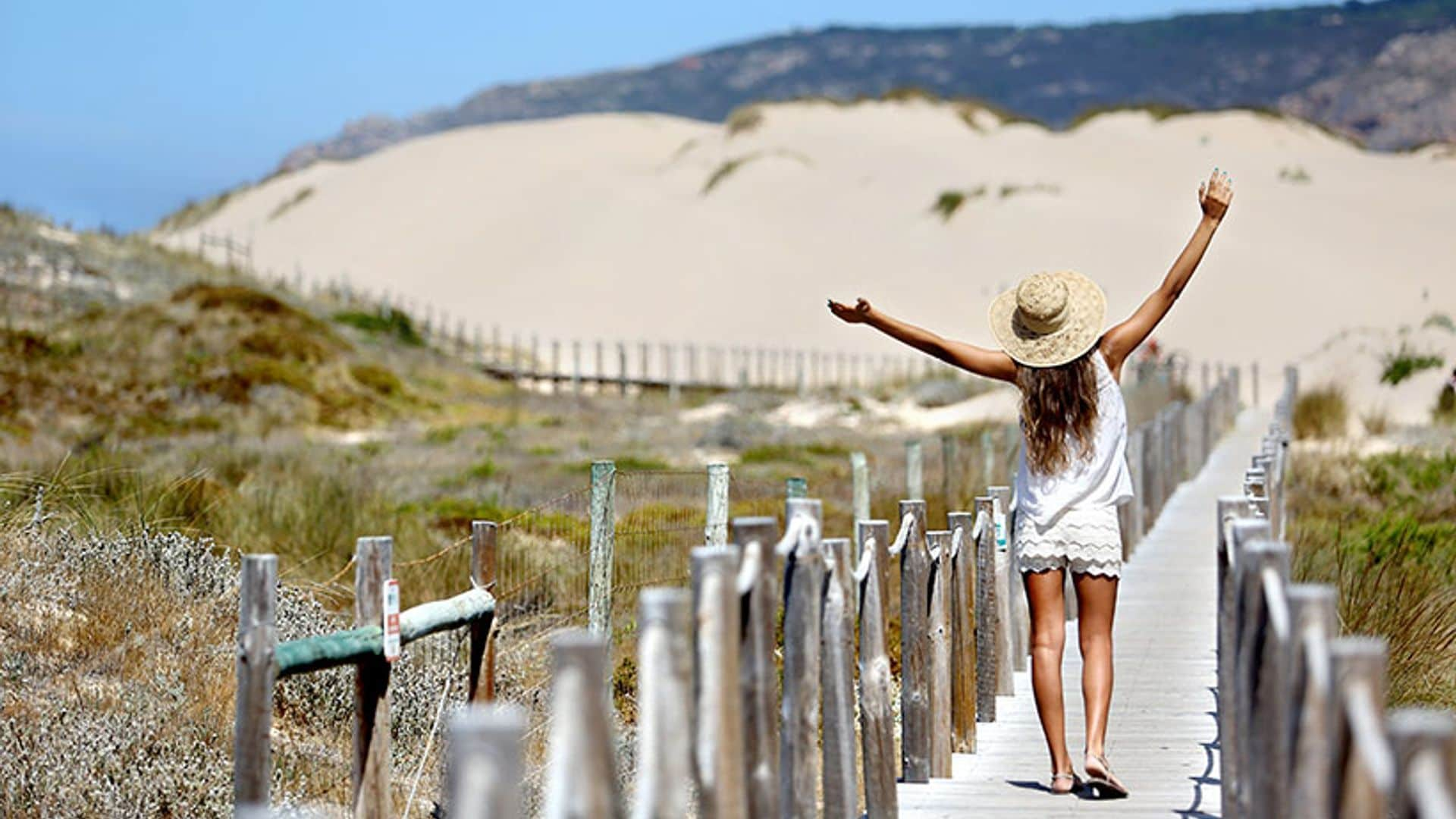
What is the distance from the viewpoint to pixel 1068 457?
8.09 meters

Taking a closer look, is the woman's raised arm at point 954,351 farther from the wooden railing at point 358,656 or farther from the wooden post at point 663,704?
the wooden post at point 663,704

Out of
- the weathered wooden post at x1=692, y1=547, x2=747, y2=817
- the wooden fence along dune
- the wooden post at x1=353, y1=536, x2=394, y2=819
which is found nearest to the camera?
the wooden fence along dune

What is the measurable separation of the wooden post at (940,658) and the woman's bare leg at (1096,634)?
2.06ft

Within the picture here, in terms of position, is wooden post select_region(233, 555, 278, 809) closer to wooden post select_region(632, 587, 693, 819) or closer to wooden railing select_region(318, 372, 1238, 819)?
wooden railing select_region(318, 372, 1238, 819)

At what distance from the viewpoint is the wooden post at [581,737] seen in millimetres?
3936

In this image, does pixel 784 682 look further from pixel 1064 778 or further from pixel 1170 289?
pixel 1170 289

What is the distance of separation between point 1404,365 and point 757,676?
3886cm

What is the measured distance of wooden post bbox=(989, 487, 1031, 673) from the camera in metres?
10.3

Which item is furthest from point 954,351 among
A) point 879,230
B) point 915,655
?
point 879,230

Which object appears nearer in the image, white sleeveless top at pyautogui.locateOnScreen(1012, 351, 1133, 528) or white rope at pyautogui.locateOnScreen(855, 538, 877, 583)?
white rope at pyautogui.locateOnScreen(855, 538, 877, 583)

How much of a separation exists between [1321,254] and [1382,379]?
3071 centimetres

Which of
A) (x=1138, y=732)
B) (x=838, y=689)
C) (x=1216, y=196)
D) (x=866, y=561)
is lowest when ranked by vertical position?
(x=1138, y=732)

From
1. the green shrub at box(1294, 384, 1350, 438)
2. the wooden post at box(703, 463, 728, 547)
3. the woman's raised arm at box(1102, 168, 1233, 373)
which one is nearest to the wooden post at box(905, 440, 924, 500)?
the wooden post at box(703, 463, 728, 547)

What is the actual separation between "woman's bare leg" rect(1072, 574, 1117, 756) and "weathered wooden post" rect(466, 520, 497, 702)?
2.30m
